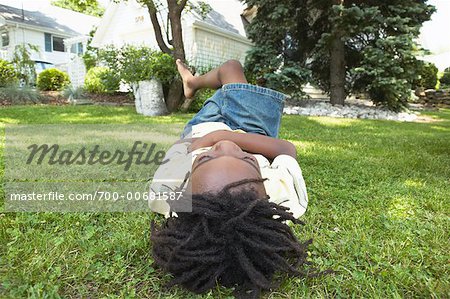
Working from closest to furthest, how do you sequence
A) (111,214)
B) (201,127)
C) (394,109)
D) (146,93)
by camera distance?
(111,214) → (201,127) → (146,93) → (394,109)

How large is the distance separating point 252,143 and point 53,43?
86.1ft

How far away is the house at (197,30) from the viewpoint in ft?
41.4

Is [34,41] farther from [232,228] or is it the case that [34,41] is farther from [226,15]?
[232,228]

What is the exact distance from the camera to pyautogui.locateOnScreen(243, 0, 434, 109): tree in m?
8.70

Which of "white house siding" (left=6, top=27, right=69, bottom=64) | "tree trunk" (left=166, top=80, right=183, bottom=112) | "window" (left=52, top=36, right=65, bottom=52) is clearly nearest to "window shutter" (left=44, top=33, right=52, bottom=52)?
"white house siding" (left=6, top=27, right=69, bottom=64)

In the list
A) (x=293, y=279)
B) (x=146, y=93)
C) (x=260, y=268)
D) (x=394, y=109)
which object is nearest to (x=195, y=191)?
(x=260, y=268)

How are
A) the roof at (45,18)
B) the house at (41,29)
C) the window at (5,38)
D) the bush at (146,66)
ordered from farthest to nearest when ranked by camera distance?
the window at (5,38) < the roof at (45,18) < the house at (41,29) < the bush at (146,66)

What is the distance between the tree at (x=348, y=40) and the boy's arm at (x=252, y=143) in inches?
295

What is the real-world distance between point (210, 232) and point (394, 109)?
942 cm

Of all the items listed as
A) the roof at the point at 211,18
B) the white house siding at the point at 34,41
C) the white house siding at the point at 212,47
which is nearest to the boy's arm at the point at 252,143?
the white house siding at the point at 212,47

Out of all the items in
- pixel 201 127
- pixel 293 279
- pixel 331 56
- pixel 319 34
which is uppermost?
pixel 319 34

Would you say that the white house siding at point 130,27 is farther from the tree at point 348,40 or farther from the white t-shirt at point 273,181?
the white t-shirt at point 273,181

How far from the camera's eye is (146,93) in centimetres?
823

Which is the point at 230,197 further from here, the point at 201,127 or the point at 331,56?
the point at 331,56
